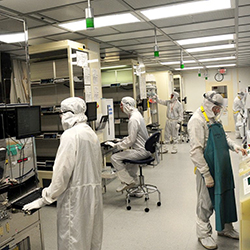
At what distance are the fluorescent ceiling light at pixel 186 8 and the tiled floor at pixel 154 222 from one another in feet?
8.55

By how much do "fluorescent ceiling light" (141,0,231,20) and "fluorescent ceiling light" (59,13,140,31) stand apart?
0.23 metres

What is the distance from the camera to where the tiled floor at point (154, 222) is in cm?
292

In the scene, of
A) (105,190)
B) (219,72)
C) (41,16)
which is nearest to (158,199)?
(105,190)

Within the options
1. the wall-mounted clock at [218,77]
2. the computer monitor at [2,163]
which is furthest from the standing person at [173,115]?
the computer monitor at [2,163]

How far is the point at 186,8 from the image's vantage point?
338 centimetres

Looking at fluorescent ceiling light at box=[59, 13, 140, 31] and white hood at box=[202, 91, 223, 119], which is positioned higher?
fluorescent ceiling light at box=[59, 13, 140, 31]

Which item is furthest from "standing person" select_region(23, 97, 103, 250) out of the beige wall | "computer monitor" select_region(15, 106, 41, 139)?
the beige wall

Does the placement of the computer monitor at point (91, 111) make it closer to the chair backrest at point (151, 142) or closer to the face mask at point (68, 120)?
the chair backrest at point (151, 142)

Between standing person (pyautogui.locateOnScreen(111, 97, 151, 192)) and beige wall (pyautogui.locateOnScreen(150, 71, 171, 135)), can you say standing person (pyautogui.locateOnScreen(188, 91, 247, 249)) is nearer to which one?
standing person (pyautogui.locateOnScreen(111, 97, 151, 192))

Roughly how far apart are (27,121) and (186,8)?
2.39 metres

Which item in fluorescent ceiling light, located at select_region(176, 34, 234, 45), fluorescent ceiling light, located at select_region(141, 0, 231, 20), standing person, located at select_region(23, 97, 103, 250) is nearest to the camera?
standing person, located at select_region(23, 97, 103, 250)

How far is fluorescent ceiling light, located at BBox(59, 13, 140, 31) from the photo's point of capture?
3570 millimetres

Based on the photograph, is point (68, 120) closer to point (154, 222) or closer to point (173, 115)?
point (154, 222)

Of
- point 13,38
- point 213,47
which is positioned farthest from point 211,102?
point 213,47
